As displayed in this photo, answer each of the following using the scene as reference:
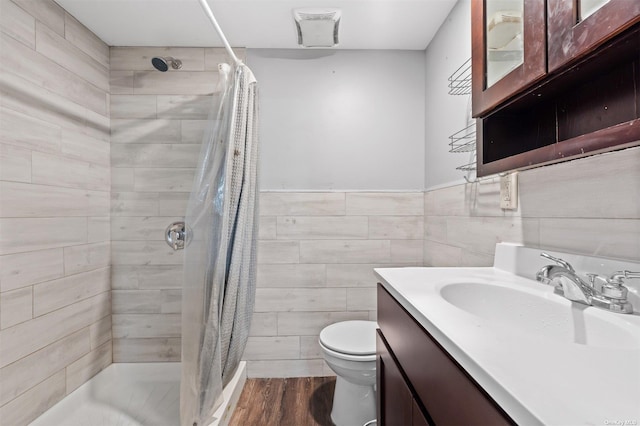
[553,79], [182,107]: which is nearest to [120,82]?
[182,107]

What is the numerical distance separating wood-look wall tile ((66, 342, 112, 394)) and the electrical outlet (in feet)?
7.45

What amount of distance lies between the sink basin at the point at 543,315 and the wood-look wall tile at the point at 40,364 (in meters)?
1.80

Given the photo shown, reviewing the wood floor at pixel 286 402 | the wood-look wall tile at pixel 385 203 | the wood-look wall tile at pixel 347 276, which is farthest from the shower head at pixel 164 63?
the wood floor at pixel 286 402

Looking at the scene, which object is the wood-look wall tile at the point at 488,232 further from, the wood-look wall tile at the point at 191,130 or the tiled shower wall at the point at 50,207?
the tiled shower wall at the point at 50,207

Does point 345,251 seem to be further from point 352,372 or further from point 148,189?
point 148,189

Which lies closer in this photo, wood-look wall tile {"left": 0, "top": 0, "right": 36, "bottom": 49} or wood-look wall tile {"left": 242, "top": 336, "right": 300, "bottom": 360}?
wood-look wall tile {"left": 0, "top": 0, "right": 36, "bottom": 49}

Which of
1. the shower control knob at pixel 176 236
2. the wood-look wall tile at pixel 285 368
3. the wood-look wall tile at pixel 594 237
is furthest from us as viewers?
the wood-look wall tile at pixel 285 368

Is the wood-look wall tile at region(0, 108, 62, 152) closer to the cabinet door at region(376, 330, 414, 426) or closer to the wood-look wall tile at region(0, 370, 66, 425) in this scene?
the wood-look wall tile at region(0, 370, 66, 425)

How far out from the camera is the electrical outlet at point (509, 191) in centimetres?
104

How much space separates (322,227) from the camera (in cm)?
191

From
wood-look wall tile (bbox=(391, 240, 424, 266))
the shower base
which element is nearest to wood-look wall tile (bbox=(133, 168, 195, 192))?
the shower base

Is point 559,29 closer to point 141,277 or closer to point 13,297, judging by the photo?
point 13,297

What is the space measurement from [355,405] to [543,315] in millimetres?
1080

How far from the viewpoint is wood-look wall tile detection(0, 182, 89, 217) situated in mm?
1210
